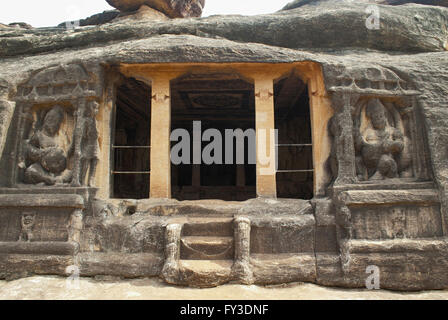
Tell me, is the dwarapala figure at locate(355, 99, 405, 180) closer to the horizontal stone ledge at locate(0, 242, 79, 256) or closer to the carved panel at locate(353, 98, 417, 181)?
the carved panel at locate(353, 98, 417, 181)

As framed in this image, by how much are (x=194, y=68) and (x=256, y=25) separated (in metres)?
1.54

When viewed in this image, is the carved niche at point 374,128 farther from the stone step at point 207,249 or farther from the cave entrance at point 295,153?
the cave entrance at point 295,153

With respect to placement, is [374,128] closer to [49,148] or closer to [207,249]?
[207,249]

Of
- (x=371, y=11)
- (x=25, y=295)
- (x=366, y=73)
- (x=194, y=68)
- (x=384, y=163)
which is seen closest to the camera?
(x=25, y=295)

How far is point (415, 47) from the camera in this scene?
5.97 m

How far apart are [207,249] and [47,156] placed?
2.74 meters

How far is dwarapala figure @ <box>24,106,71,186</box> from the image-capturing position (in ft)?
16.1

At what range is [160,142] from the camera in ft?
17.5

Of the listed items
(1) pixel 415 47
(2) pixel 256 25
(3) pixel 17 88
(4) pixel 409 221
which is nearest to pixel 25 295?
(3) pixel 17 88

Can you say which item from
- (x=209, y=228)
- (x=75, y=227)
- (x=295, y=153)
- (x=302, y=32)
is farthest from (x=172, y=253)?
(x=295, y=153)

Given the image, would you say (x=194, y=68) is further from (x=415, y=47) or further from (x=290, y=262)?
(x=415, y=47)

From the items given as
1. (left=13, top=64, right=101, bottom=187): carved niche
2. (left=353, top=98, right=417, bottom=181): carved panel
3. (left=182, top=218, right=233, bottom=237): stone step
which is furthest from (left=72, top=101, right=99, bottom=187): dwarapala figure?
(left=353, top=98, right=417, bottom=181): carved panel

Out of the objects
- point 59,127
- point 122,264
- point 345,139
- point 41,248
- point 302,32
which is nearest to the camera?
point 122,264

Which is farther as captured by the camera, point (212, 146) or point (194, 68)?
point (212, 146)
